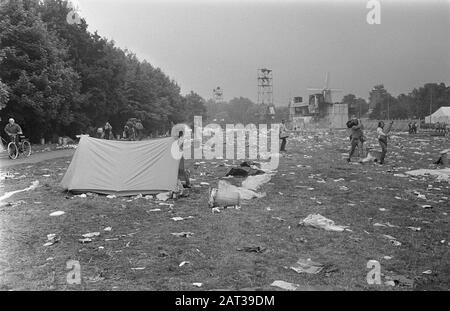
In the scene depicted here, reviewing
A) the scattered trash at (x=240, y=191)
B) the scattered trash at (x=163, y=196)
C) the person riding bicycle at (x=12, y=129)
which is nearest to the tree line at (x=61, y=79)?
the person riding bicycle at (x=12, y=129)

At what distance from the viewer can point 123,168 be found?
9500 mm

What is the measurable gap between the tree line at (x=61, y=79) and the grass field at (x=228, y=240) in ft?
48.7

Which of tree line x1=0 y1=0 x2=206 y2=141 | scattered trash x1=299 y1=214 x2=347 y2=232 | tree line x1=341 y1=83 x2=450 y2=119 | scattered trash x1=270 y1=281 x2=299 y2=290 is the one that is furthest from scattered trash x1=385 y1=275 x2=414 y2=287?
tree line x1=341 y1=83 x2=450 y2=119

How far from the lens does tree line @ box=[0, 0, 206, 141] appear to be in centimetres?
2317

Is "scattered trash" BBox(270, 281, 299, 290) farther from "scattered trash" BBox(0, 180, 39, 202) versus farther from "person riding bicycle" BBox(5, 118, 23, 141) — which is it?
"person riding bicycle" BBox(5, 118, 23, 141)

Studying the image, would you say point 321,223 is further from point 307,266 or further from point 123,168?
point 123,168

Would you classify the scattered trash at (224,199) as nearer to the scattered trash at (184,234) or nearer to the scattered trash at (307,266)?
the scattered trash at (184,234)

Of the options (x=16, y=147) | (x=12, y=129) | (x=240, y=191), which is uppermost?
(x=12, y=129)

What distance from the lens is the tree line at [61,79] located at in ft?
76.0

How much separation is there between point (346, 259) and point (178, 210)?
365 centimetres

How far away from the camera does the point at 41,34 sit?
24016 millimetres

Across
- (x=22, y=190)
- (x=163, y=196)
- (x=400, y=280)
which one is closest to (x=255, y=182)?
(x=163, y=196)

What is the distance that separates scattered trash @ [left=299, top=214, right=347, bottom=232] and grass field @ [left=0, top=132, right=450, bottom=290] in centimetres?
15

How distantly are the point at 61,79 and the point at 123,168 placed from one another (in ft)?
60.8
